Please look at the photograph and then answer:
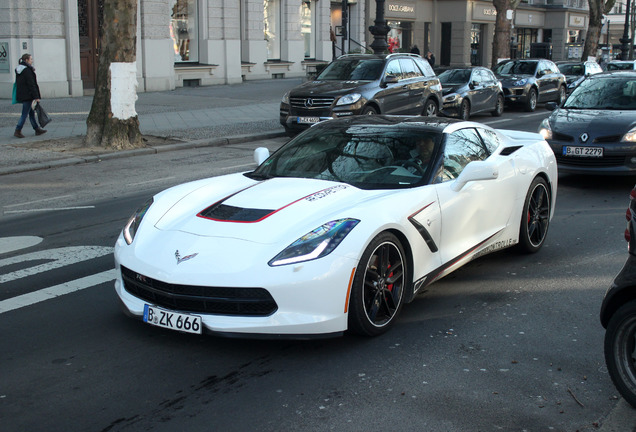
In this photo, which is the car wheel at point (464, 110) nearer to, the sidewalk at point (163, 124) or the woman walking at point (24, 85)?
the sidewalk at point (163, 124)

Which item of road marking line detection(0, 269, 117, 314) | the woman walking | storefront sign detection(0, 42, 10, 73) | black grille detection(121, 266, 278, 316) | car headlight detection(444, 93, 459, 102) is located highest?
storefront sign detection(0, 42, 10, 73)

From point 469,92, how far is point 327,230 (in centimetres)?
1718

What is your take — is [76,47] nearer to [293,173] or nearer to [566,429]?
[293,173]

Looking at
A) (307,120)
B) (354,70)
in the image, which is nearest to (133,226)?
(307,120)

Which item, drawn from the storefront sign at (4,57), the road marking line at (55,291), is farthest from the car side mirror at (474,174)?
the storefront sign at (4,57)

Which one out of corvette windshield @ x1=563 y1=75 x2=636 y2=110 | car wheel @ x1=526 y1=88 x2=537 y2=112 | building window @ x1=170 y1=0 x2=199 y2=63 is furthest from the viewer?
building window @ x1=170 y1=0 x2=199 y2=63

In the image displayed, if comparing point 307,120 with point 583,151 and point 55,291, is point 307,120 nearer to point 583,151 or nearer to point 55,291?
point 583,151

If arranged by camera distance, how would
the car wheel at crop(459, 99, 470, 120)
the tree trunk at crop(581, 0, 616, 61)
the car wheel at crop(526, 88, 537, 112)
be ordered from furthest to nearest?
1. the tree trunk at crop(581, 0, 616, 61)
2. the car wheel at crop(526, 88, 537, 112)
3. the car wheel at crop(459, 99, 470, 120)

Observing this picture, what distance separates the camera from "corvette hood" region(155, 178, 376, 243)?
4.82 meters

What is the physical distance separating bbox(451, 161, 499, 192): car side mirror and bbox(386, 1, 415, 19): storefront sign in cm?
3822

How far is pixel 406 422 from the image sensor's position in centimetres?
382

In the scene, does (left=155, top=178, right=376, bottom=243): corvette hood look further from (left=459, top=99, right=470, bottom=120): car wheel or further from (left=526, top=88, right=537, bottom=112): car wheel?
(left=526, top=88, right=537, bottom=112): car wheel

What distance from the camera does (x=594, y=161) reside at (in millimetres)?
10648

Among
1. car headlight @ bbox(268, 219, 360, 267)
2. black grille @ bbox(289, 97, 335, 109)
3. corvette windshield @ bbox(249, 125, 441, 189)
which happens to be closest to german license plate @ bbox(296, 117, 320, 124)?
black grille @ bbox(289, 97, 335, 109)
